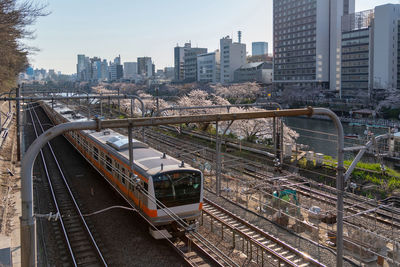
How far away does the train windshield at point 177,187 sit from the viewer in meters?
7.62

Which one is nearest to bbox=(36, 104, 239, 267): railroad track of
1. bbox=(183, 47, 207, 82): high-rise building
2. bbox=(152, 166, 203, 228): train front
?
bbox=(152, 166, 203, 228): train front

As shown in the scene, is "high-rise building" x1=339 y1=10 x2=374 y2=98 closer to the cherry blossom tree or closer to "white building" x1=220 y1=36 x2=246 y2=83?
the cherry blossom tree

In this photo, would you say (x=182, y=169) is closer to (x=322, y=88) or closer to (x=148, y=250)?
(x=148, y=250)

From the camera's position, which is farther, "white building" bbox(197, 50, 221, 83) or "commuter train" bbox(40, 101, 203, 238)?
"white building" bbox(197, 50, 221, 83)

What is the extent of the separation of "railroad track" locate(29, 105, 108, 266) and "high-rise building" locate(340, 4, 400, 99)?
4565 cm

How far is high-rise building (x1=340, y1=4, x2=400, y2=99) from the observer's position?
4891 centimetres

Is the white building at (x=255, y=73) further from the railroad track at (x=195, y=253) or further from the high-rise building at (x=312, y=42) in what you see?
the railroad track at (x=195, y=253)

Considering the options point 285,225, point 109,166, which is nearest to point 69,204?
point 109,166

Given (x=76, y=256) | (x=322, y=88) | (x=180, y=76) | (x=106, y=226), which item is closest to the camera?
(x=76, y=256)

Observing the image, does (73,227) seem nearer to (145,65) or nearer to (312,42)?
(312,42)

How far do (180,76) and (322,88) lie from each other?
Result: 184ft

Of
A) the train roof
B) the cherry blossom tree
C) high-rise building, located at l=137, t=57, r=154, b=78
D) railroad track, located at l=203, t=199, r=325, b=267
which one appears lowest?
railroad track, located at l=203, t=199, r=325, b=267

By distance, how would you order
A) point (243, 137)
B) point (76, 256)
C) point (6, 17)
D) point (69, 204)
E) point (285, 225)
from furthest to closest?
point (243, 137), point (6, 17), point (69, 204), point (285, 225), point (76, 256)

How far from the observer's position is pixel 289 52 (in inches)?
2714
